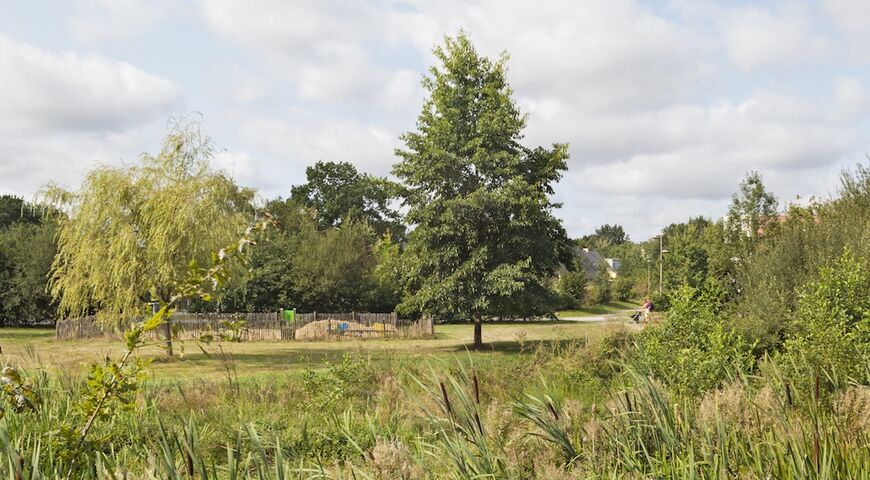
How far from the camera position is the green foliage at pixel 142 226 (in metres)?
19.1

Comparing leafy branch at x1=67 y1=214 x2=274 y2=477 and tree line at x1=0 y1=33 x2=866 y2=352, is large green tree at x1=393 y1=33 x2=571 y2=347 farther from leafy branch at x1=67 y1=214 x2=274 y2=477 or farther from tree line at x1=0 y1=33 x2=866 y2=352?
leafy branch at x1=67 y1=214 x2=274 y2=477

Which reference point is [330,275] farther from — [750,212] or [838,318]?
[838,318]

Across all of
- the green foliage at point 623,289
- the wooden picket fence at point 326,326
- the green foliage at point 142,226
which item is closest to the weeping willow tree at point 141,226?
the green foliage at point 142,226

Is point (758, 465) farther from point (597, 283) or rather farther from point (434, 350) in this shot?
point (597, 283)

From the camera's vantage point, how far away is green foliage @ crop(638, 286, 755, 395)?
9.12 meters

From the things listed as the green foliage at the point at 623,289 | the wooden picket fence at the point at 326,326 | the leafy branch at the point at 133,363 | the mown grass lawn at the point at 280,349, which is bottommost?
the mown grass lawn at the point at 280,349

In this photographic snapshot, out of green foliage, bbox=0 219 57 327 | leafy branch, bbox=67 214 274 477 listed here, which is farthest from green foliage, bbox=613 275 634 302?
leafy branch, bbox=67 214 274 477

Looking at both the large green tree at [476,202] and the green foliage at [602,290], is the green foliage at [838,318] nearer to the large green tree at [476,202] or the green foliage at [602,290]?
the large green tree at [476,202]

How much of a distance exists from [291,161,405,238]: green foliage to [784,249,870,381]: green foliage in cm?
5082

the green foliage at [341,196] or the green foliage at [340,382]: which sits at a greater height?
the green foliage at [341,196]

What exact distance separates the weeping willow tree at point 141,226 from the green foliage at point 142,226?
0.03 meters

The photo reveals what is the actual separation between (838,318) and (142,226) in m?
17.0

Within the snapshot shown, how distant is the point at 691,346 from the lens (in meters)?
10.5

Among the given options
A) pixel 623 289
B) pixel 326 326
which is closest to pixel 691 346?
pixel 326 326
